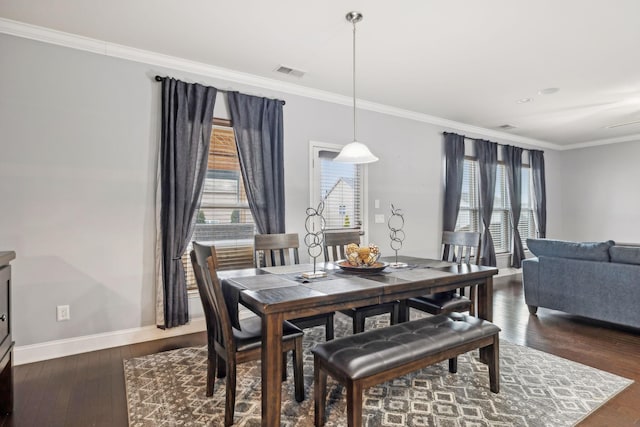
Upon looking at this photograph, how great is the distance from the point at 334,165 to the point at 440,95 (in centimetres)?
161

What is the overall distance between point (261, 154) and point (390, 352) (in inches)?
101

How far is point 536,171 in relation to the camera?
682cm

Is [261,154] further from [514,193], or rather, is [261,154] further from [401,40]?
[514,193]

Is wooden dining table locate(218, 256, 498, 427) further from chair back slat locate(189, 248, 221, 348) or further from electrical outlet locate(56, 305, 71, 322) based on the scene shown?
electrical outlet locate(56, 305, 71, 322)

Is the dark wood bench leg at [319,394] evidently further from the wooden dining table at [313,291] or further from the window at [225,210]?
the window at [225,210]

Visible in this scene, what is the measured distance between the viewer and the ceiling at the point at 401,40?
97.1 inches

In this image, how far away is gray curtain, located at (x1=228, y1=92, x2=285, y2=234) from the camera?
3594 millimetres

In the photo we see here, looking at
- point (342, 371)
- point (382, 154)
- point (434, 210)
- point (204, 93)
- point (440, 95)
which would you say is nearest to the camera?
point (342, 371)

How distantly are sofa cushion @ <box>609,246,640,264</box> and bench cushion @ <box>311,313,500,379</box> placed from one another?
6.57 ft

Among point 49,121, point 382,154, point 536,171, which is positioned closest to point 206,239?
point 49,121

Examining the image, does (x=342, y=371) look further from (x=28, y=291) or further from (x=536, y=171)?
(x=536, y=171)

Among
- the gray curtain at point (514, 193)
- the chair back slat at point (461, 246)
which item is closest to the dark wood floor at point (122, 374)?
the chair back slat at point (461, 246)

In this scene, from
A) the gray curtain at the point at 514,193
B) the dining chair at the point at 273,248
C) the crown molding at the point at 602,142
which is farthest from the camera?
the crown molding at the point at 602,142

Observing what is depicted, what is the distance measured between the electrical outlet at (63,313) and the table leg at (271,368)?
2161 mm
